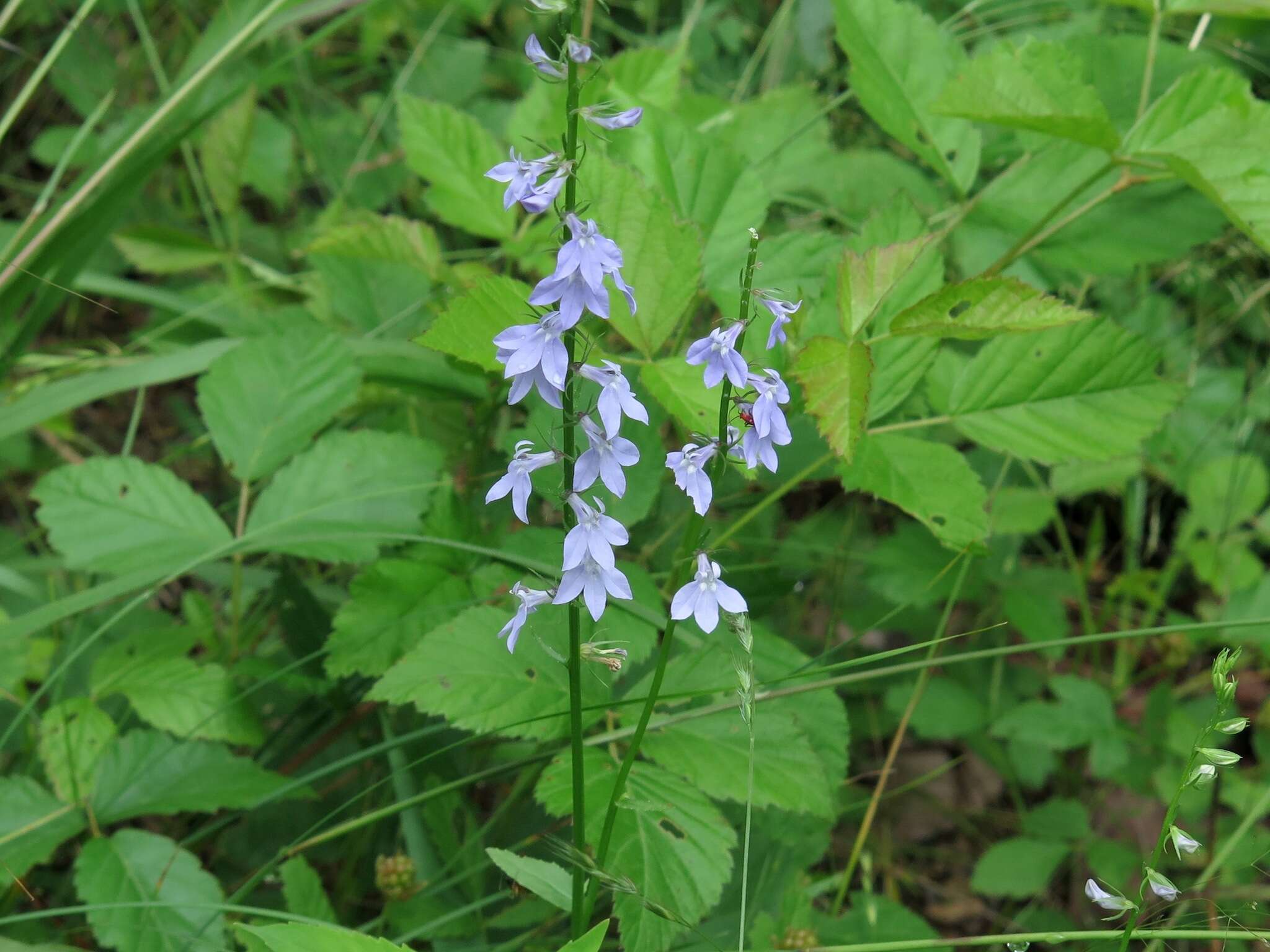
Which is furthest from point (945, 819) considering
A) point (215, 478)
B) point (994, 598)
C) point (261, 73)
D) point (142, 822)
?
point (261, 73)

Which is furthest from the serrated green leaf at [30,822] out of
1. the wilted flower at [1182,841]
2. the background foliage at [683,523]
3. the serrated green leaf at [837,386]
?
the wilted flower at [1182,841]

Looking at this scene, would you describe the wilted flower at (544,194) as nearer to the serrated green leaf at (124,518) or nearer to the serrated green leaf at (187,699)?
the serrated green leaf at (124,518)

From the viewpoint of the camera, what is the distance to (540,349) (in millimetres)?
1055

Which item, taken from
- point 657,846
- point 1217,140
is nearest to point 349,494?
point 657,846

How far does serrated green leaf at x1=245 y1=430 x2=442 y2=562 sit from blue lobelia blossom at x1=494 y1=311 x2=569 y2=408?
3.17 ft

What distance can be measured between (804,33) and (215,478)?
233 centimetres

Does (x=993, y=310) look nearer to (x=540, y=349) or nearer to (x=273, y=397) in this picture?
(x=540, y=349)

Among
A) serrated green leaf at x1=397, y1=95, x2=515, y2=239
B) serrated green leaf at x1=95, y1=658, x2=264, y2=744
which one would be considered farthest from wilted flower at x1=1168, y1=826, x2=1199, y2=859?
serrated green leaf at x1=397, y1=95, x2=515, y2=239

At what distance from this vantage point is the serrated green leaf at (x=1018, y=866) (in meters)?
2.48

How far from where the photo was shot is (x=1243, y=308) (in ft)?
8.81

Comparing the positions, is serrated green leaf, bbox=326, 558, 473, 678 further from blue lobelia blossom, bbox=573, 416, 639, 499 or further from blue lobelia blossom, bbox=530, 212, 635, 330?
blue lobelia blossom, bbox=530, 212, 635, 330

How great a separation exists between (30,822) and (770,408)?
5.20 feet

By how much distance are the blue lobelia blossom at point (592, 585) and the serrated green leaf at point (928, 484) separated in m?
0.75

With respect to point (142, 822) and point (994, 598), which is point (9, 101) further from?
point (994, 598)
